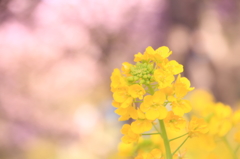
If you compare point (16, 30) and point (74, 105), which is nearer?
point (16, 30)

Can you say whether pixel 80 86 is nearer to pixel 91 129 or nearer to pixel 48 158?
pixel 91 129

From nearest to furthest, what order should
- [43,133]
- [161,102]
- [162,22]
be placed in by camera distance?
1. [161,102]
2. [43,133]
3. [162,22]

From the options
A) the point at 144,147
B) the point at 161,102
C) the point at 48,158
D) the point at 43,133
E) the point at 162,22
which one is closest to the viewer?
the point at 161,102

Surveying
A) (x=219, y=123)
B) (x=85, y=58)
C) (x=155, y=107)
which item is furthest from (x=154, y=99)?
(x=85, y=58)

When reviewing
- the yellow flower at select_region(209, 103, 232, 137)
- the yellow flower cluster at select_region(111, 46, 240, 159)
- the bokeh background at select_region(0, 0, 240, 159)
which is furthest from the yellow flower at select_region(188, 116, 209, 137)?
the bokeh background at select_region(0, 0, 240, 159)

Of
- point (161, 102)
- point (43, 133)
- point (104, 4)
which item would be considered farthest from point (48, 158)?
point (161, 102)

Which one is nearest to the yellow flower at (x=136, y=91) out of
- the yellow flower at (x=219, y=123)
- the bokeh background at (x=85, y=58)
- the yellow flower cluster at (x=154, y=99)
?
the yellow flower cluster at (x=154, y=99)
